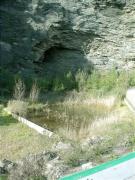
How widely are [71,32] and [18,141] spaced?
21.2ft

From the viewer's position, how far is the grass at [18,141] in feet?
25.1

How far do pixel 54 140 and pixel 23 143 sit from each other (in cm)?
55

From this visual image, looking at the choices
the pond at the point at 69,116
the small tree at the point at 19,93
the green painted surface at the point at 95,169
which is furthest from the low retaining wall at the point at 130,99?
the green painted surface at the point at 95,169

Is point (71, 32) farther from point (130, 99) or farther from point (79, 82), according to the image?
point (130, 99)

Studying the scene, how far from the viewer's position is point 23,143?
8.22 m

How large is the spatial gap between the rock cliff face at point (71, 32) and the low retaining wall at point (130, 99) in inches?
95.2

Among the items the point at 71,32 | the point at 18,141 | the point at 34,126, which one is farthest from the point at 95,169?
the point at 71,32

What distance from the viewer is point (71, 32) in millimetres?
14102

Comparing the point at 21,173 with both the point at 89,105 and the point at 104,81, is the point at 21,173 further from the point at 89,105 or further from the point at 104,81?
the point at 104,81

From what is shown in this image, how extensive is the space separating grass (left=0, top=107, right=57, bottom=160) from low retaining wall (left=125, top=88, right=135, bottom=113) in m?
2.72

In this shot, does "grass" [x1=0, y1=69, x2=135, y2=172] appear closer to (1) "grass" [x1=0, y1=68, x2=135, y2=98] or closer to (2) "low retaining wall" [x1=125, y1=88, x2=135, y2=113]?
(1) "grass" [x1=0, y1=68, x2=135, y2=98]

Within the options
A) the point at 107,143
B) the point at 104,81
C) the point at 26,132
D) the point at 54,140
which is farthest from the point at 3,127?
the point at 104,81

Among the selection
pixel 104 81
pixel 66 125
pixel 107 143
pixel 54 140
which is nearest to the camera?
pixel 107 143

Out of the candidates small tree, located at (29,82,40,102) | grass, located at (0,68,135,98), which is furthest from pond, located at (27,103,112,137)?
grass, located at (0,68,135,98)
